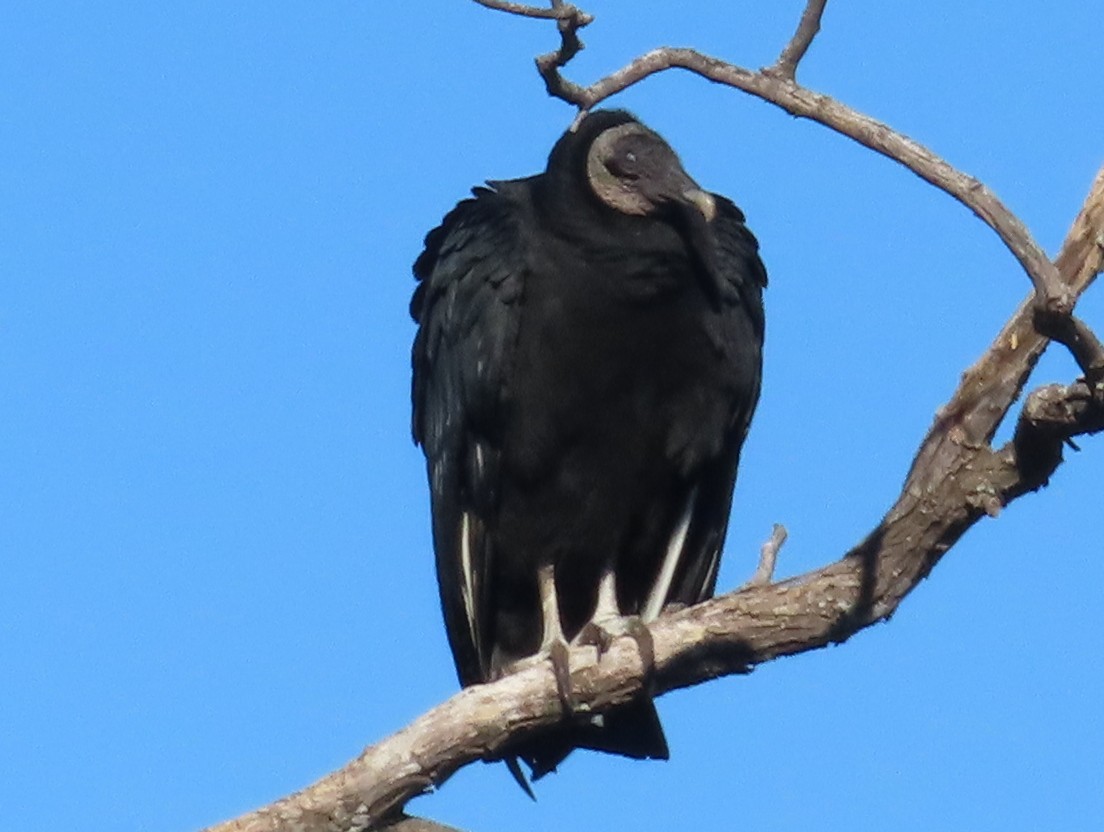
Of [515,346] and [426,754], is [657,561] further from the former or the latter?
[426,754]

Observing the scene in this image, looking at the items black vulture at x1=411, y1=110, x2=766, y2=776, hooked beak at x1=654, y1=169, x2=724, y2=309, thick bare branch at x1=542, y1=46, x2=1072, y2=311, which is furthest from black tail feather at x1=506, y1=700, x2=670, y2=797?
thick bare branch at x1=542, y1=46, x2=1072, y2=311

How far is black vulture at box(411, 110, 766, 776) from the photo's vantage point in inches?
185

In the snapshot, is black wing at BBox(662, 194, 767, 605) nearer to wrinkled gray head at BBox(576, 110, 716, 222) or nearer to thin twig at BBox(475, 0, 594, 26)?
Result: wrinkled gray head at BBox(576, 110, 716, 222)

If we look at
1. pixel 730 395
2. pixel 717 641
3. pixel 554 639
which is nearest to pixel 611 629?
pixel 554 639

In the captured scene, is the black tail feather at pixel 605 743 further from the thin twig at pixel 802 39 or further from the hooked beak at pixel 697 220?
the thin twig at pixel 802 39

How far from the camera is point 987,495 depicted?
3.49 m

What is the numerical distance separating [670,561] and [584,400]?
52 centimetres

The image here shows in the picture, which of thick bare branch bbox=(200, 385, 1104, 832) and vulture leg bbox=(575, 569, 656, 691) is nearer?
thick bare branch bbox=(200, 385, 1104, 832)

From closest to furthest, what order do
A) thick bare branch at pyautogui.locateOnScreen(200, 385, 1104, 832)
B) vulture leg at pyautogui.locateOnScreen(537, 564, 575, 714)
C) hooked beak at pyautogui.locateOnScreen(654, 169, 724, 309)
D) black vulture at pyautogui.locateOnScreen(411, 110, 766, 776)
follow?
thick bare branch at pyautogui.locateOnScreen(200, 385, 1104, 832) → vulture leg at pyautogui.locateOnScreen(537, 564, 575, 714) → black vulture at pyautogui.locateOnScreen(411, 110, 766, 776) → hooked beak at pyautogui.locateOnScreen(654, 169, 724, 309)

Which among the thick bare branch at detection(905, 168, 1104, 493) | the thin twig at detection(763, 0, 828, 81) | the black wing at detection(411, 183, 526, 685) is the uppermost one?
the black wing at detection(411, 183, 526, 685)

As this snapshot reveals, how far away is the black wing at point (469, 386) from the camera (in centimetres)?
475

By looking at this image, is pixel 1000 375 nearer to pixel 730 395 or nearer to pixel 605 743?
pixel 730 395

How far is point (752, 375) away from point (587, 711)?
1.13 meters

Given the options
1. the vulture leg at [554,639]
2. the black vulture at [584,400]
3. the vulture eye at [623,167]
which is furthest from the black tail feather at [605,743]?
the vulture eye at [623,167]
